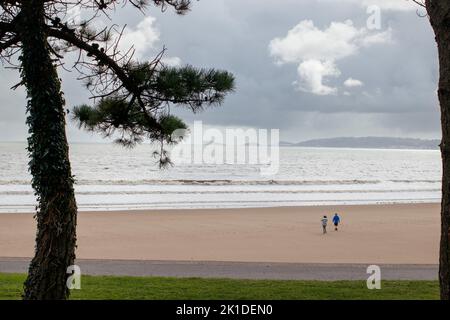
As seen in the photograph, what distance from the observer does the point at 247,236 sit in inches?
916

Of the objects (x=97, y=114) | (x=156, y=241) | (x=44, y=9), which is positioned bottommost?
(x=156, y=241)

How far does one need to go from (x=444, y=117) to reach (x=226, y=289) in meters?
6.31

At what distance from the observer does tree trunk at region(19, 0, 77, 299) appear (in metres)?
6.31

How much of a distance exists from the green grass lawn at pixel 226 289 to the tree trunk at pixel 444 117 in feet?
15.9

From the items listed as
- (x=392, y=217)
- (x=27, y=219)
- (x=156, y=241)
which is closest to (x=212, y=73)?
(x=156, y=241)

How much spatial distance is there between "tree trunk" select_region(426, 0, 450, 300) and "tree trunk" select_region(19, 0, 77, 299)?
13.1 ft

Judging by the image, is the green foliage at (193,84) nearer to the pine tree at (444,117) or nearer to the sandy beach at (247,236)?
the pine tree at (444,117)

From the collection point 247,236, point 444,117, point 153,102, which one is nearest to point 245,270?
point 153,102

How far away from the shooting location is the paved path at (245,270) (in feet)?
41.0

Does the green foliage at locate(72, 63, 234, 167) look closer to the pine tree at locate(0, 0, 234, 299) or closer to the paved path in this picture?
the pine tree at locate(0, 0, 234, 299)

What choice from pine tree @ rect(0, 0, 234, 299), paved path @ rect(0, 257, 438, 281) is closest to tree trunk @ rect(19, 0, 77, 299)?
pine tree @ rect(0, 0, 234, 299)
